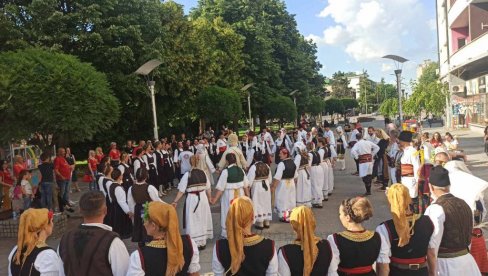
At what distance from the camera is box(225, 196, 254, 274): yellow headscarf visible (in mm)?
4027

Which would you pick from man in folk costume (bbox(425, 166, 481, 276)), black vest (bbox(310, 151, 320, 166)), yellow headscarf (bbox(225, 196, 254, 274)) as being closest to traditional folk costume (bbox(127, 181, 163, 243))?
yellow headscarf (bbox(225, 196, 254, 274))

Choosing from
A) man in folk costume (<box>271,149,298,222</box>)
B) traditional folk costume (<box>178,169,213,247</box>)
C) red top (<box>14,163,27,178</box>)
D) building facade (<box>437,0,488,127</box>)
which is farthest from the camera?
building facade (<box>437,0,488,127</box>)

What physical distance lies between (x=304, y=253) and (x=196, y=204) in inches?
194

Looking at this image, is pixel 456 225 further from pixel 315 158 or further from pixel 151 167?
pixel 151 167

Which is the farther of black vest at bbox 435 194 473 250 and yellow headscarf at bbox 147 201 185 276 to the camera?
black vest at bbox 435 194 473 250

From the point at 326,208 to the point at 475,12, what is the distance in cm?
2847

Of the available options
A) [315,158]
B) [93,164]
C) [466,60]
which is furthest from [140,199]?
[466,60]

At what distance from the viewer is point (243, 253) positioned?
160 inches

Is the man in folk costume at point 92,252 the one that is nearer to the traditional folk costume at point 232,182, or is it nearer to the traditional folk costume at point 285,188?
the traditional folk costume at point 232,182

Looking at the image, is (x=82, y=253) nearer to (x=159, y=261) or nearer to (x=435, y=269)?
(x=159, y=261)

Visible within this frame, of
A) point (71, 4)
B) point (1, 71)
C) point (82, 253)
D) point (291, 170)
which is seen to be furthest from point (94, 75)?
point (82, 253)

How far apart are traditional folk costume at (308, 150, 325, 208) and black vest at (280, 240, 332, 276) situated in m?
8.27

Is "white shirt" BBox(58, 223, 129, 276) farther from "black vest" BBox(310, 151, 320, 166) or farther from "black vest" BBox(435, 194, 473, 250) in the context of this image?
"black vest" BBox(310, 151, 320, 166)

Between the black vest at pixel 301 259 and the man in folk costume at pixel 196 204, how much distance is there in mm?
4681
